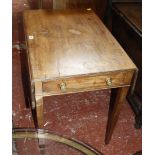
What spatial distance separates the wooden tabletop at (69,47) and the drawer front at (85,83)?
0.04 m

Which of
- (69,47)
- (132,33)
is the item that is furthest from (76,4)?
(69,47)

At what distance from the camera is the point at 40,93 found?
121cm

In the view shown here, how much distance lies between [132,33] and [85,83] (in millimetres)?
699

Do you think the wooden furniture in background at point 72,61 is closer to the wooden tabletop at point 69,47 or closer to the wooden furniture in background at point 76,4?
the wooden tabletop at point 69,47

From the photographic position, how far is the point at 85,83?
4.16ft

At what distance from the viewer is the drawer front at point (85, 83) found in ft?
3.99

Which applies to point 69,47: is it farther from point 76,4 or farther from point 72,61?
point 76,4

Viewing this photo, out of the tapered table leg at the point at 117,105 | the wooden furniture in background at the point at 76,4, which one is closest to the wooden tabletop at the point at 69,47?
the tapered table leg at the point at 117,105

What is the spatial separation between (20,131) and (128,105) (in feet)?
3.70

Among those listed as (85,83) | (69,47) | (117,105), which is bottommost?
(117,105)

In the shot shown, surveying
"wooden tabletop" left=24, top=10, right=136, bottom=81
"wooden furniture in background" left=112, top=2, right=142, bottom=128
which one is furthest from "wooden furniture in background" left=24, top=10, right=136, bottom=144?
"wooden furniture in background" left=112, top=2, right=142, bottom=128

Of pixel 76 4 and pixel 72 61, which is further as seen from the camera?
pixel 76 4

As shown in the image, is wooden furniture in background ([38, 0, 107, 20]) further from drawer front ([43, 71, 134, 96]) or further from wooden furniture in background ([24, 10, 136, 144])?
drawer front ([43, 71, 134, 96])
